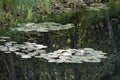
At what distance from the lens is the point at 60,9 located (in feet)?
13.8

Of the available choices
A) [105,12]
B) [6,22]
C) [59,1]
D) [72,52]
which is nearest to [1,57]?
[72,52]

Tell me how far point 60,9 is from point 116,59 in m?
1.90

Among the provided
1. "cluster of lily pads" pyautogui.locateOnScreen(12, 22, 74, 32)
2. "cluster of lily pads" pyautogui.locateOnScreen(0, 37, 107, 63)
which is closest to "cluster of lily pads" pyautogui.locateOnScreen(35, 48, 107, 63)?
"cluster of lily pads" pyautogui.locateOnScreen(0, 37, 107, 63)

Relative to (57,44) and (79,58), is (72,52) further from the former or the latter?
(57,44)

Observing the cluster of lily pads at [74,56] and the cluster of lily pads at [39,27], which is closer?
the cluster of lily pads at [74,56]

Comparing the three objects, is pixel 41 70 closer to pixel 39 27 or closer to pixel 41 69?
pixel 41 69

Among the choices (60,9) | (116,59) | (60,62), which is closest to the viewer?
(60,62)

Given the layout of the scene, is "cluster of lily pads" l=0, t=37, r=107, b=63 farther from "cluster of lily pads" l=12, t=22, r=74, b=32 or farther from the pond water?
"cluster of lily pads" l=12, t=22, r=74, b=32

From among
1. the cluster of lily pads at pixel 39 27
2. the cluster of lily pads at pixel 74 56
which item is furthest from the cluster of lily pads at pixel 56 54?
the cluster of lily pads at pixel 39 27

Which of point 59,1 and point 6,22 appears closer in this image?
point 6,22

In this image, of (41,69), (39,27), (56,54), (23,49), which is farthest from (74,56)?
(39,27)

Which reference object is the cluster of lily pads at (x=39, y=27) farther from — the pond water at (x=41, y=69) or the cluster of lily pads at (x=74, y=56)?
the cluster of lily pads at (x=74, y=56)

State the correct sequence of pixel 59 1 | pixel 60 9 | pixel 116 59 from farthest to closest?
pixel 59 1 → pixel 60 9 → pixel 116 59

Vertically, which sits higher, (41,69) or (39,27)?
(39,27)
